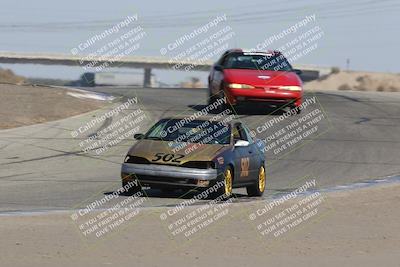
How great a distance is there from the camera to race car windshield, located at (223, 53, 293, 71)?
24.2m

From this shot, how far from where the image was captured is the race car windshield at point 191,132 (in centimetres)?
1388

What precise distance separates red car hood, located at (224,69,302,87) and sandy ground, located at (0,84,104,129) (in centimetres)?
478

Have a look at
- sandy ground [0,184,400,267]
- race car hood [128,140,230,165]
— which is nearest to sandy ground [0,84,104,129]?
race car hood [128,140,230,165]

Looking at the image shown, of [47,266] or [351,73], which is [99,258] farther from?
[351,73]

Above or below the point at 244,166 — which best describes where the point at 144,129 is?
below

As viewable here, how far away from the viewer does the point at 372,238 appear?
9633 millimetres

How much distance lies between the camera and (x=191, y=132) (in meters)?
14.0

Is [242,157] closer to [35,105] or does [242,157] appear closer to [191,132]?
[191,132]

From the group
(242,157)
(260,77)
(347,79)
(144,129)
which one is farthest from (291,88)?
(347,79)

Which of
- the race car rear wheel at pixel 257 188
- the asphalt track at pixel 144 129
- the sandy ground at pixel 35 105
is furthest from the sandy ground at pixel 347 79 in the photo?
the race car rear wheel at pixel 257 188

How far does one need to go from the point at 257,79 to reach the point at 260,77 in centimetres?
12

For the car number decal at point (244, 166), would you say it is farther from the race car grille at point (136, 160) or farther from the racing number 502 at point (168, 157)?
the race car grille at point (136, 160)

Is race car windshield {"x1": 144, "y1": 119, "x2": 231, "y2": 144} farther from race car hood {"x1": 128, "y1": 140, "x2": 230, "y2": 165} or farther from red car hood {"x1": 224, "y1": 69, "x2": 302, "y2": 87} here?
red car hood {"x1": 224, "y1": 69, "x2": 302, "y2": 87}

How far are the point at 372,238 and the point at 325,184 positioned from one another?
20.0 feet
